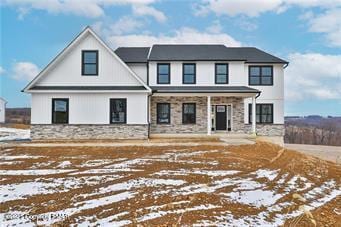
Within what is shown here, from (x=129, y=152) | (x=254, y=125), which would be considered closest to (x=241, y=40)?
(x=254, y=125)

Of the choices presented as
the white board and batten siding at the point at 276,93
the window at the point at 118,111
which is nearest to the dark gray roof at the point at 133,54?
the window at the point at 118,111

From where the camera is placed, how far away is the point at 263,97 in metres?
23.5

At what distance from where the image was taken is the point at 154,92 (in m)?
21.0

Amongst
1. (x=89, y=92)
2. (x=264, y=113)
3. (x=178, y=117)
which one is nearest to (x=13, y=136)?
(x=89, y=92)

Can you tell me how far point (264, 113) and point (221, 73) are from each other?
13.8 ft

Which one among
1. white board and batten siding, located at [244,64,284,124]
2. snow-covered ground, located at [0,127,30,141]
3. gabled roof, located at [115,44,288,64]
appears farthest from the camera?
white board and batten siding, located at [244,64,284,124]

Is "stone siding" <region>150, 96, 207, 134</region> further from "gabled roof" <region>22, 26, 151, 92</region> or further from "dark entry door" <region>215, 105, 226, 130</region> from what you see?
"gabled roof" <region>22, 26, 151, 92</region>

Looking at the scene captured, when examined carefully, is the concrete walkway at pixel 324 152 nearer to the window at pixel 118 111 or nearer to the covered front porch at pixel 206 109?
the covered front porch at pixel 206 109

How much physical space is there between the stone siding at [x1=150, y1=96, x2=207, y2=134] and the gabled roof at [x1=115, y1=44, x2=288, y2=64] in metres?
2.83

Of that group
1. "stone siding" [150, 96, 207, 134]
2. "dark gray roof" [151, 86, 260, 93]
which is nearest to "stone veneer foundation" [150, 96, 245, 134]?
"stone siding" [150, 96, 207, 134]

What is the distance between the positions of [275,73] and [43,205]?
19956 millimetres

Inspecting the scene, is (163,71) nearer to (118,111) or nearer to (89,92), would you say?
(118,111)

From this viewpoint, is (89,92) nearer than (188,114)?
A: Yes

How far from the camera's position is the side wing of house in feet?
64.4
